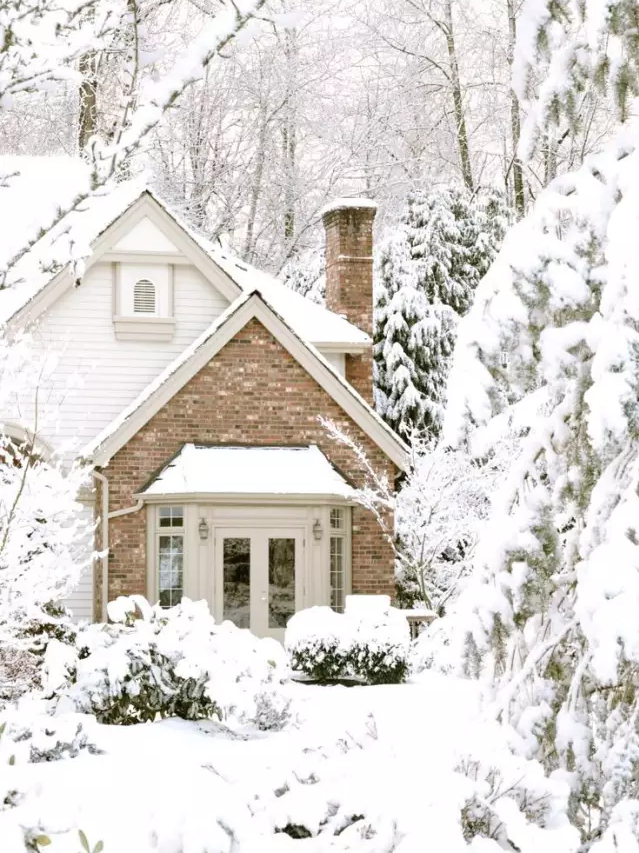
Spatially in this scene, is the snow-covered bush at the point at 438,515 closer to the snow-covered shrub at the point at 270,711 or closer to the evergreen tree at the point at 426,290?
the evergreen tree at the point at 426,290

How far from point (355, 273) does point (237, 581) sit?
248 inches

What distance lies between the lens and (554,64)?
590 centimetres

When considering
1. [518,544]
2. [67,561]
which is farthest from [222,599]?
[518,544]

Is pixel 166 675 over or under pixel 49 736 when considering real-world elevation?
over

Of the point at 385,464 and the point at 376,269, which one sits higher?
the point at 376,269

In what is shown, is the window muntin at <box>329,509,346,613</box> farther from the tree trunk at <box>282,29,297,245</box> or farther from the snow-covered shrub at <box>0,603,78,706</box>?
the tree trunk at <box>282,29,297,245</box>

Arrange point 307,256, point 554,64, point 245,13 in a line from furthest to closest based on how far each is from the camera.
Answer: point 307,256 → point 554,64 → point 245,13

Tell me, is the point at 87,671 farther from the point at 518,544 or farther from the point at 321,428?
the point at 321,428

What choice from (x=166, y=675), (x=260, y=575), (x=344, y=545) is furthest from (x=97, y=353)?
(x=166, y=675)

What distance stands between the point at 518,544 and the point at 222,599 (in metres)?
12.9

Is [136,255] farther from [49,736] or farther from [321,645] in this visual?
[49,736]

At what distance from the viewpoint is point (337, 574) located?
1900cm

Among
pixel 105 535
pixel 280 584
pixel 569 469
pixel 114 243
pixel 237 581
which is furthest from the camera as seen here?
pixel 114 243

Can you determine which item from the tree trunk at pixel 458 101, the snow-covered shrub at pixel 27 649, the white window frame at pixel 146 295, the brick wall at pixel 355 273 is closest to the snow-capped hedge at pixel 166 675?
the snow-covered shrub at pixel 27 649
